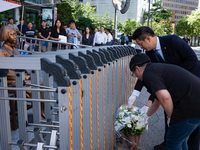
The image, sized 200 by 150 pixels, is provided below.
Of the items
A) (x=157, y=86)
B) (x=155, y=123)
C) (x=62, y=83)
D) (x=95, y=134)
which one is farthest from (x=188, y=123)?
(x=155, y=123)

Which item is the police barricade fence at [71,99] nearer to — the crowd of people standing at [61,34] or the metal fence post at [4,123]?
the metal fence post at [4,123]

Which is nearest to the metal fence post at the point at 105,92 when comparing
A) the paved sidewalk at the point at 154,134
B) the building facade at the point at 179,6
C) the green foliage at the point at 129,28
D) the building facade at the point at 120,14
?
the paved sidewalk at the point at 154,134

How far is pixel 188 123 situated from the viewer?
230cm

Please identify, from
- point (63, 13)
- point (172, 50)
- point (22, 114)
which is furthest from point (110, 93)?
point (63, 13)

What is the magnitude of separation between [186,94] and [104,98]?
3.12ft

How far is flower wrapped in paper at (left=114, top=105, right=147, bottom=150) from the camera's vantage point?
3271mm

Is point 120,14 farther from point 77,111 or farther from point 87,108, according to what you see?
point 77,111

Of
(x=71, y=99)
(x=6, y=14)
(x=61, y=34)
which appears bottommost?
(x=71, y=99)

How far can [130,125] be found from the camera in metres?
3.26

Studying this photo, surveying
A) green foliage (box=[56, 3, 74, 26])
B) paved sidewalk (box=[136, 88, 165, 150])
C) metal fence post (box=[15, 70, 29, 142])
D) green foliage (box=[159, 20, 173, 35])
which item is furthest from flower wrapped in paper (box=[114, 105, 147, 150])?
green foliage (box=[159, 20, 173, 35])

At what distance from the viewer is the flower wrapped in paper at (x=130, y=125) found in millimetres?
3271

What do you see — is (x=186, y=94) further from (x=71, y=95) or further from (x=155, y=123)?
(x=155, y=123)

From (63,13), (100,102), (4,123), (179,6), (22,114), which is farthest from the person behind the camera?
(179,6)

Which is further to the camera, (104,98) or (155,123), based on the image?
(155,123)
